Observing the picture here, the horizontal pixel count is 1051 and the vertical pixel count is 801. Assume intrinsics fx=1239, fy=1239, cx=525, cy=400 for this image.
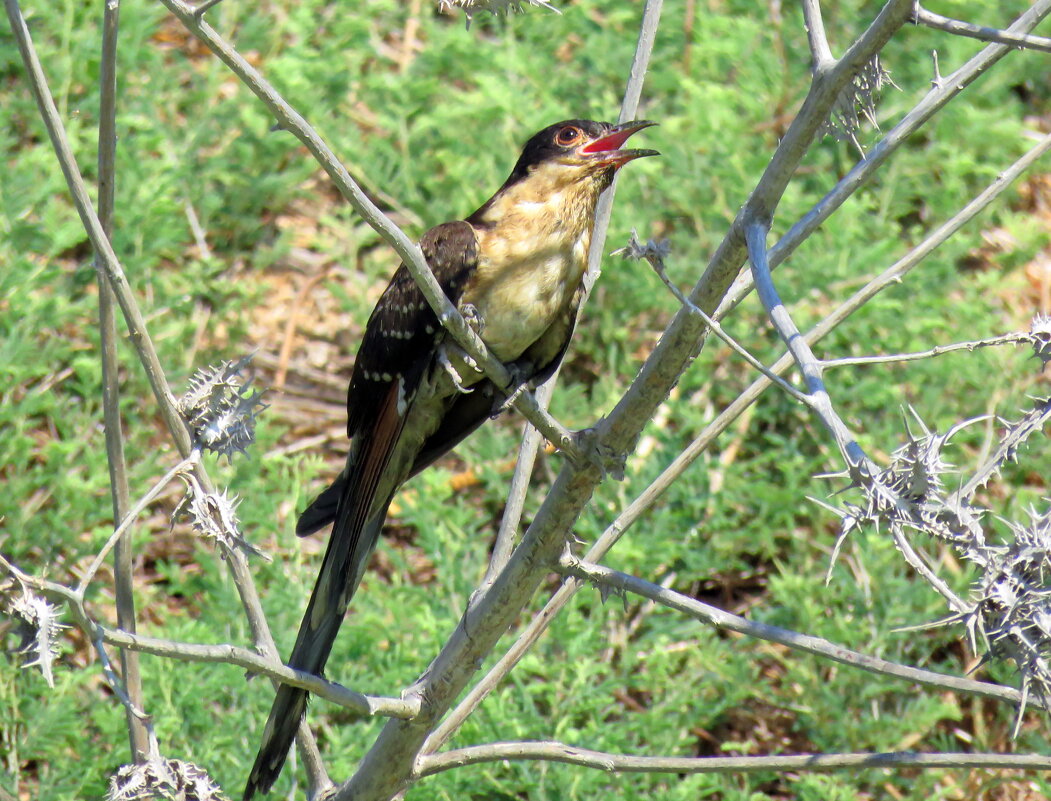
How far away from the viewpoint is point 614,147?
13.7 feet

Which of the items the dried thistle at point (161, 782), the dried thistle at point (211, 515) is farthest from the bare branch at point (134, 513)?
the dried thistle at point (161, 782)

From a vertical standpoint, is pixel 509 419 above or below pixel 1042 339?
below

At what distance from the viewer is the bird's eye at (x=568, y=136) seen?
4.23 metres

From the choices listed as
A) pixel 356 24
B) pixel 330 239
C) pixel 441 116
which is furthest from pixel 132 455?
pixel 356 24

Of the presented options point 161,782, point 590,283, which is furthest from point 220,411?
point 590,283

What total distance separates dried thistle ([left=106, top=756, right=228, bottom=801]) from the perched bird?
1.11 metres

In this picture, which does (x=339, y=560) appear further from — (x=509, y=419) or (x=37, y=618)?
(x=509, y=419)

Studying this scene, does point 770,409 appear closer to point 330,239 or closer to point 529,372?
point 529,372

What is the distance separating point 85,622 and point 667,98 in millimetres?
5780

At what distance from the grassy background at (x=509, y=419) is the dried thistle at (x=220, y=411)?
182 cm

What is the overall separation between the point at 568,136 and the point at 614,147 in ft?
0.55

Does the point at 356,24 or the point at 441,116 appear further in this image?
the point at 356,24

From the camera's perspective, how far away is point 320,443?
6.16 metres

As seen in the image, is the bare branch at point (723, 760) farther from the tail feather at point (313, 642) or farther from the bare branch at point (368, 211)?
the bare branch at point (368, 211)
